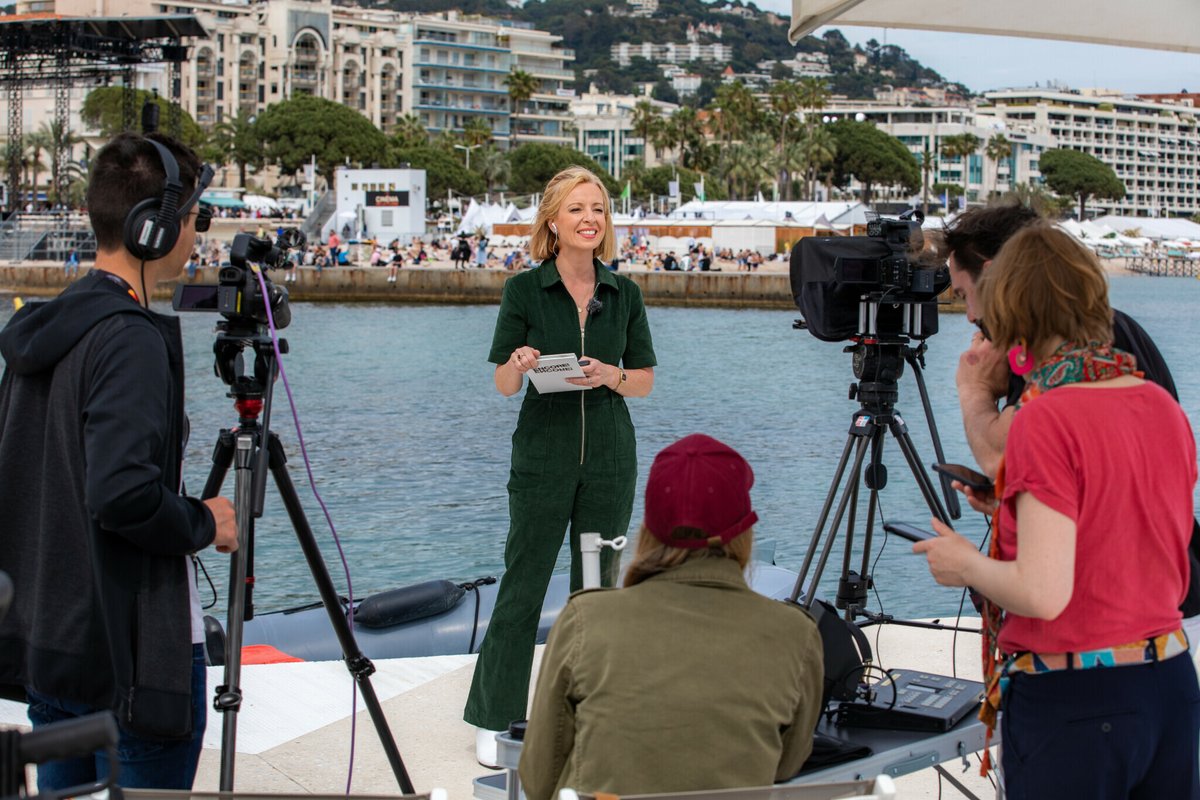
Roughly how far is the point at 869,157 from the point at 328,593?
10267 cm

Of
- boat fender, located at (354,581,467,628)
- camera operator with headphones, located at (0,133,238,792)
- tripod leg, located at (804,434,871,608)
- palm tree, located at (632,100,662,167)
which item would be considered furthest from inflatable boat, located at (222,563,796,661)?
palm tree, located at (632,100,662,167)

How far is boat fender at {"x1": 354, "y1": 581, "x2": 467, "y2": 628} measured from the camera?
491 cm

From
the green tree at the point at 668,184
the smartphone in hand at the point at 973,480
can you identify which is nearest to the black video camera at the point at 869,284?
the smartphone in hand at the point at 973,480

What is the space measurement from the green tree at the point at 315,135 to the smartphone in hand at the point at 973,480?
82.2 meters

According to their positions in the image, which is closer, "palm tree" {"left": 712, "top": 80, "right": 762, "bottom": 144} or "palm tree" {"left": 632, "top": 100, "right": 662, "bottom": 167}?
"palm tree" {"left": 712, "top": 80, "right": 762, "bottom": 144}

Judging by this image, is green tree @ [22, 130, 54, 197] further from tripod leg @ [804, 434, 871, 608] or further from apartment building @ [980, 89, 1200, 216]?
apartment building @ [980, 89, 1200, 216]

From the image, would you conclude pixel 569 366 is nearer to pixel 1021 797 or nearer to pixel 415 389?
pixel 1021 797

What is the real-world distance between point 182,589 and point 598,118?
142688 millimetres

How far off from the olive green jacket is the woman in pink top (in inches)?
12.9

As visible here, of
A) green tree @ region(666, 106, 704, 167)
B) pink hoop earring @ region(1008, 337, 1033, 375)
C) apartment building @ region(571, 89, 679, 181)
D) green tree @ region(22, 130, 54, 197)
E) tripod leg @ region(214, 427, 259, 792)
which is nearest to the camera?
pink hoop earring @ region(1008, 337, 1033, 375)

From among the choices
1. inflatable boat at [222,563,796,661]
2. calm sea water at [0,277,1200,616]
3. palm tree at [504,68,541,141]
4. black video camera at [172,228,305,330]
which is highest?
palm tree at [504,68,541,141]

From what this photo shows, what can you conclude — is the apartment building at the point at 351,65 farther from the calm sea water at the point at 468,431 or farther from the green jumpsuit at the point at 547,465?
the green jumpsuit at the point at 547,465

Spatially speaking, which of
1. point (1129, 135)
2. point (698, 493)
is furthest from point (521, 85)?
point (698, 493)

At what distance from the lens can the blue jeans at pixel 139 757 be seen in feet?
7.21
